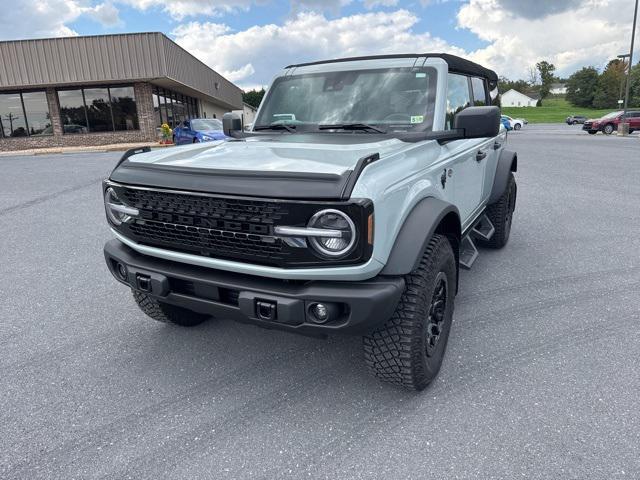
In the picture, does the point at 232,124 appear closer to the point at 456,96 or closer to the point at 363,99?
the point at 363,99

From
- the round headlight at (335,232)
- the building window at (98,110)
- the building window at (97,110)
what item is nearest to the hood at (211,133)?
the building window at (97,110)

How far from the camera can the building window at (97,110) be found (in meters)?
23.7

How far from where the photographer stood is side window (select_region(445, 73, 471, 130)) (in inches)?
130

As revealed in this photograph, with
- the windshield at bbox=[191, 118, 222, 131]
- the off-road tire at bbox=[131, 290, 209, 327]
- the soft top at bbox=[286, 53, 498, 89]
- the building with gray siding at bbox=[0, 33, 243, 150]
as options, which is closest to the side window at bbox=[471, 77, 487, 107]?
the soft top at bbox=[286, 53, 498, 89]

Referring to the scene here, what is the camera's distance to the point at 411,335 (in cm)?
236

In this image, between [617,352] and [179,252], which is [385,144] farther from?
[617,352]

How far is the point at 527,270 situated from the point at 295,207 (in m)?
3.28

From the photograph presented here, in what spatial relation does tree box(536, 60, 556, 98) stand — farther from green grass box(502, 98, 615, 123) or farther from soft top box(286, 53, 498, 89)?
soft top box(286, 53, 498, 89)

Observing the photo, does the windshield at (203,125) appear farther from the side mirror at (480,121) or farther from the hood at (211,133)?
the side mirror at (480,121)

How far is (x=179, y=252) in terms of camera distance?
2.48m

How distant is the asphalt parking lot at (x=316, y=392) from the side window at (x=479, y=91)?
5.24ft

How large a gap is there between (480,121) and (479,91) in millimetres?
1945

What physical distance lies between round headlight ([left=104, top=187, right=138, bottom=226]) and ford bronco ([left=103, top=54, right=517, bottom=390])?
0.04 feet

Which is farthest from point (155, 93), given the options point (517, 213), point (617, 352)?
point (617, 352)
